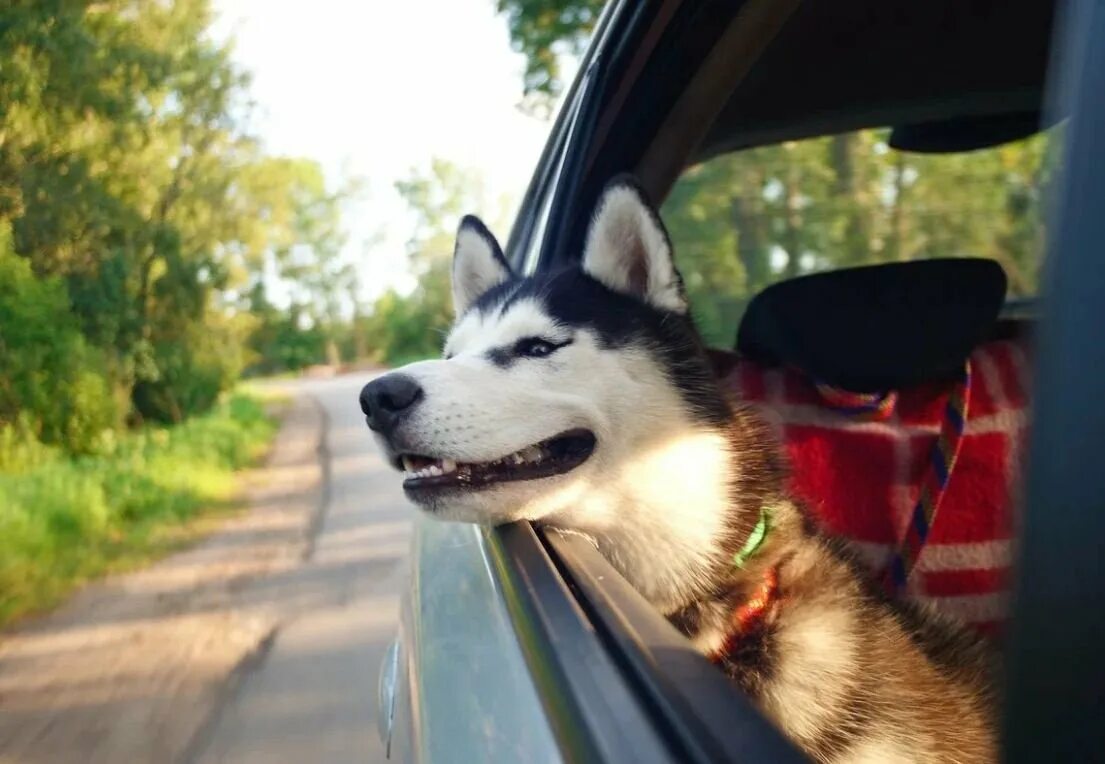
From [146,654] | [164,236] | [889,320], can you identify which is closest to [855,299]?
[889,320]

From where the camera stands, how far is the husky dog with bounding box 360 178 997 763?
61.7 inches

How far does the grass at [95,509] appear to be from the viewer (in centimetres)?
660

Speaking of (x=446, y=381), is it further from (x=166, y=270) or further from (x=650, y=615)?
(x=166, y=270)

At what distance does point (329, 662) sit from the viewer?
4887 mm

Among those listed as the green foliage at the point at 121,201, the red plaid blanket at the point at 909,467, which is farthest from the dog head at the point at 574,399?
the green foliage at the point at 121,201

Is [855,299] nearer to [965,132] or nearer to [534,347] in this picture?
[534,347]

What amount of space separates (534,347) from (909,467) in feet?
3.44

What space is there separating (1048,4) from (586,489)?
1.75 meters

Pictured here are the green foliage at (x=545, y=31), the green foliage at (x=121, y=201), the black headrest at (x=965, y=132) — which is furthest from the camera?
the green foliage at (x=121, y=201)

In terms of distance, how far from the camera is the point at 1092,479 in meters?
0.44

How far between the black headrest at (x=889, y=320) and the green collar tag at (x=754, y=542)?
1.95ft

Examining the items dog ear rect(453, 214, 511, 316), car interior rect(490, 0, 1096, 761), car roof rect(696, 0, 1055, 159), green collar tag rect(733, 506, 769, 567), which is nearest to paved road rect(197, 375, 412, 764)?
dog ear rect(453, 214, 511, 316)

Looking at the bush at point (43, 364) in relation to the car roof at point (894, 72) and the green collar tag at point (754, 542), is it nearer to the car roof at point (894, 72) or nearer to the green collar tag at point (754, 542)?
the car roof at point (894, 72)

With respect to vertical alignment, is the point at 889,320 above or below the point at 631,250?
below
